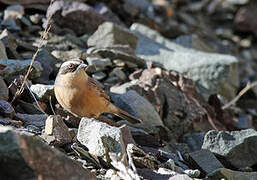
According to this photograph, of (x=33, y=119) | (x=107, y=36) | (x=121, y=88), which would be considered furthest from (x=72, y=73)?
(x=107, y=36)

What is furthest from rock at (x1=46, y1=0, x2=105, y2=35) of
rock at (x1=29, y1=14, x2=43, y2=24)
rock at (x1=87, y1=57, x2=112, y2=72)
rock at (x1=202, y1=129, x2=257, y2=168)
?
rock at (x1=202, y1=129, x2=257, y2=168)

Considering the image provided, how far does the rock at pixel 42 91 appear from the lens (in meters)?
6.20

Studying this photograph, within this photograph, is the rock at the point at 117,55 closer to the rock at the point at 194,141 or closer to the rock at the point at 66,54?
the rock at the point at 66,54

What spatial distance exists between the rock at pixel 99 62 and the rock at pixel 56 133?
8.88 feet

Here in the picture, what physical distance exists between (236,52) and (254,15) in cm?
108

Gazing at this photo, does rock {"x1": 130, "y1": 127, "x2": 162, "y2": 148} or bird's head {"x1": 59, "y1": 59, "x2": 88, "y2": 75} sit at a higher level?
bird's head {"x1": 59, "y1": 59, "x2": 88, "y2": 75}

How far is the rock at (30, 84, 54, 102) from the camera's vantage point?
620 cm

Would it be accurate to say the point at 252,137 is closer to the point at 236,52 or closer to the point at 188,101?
the point at 188,101

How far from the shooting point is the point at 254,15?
1300 cm

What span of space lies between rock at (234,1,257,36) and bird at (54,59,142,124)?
7.61 meters

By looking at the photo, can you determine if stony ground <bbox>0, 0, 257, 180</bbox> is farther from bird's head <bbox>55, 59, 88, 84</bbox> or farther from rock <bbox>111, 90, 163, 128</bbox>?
bird's head <bbox>55, 59, 88, 84</bbox>

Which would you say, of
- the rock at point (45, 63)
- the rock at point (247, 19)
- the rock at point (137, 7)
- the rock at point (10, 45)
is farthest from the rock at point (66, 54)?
the rock at point (247, 19)

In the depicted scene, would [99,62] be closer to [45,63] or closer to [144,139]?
[45,63]

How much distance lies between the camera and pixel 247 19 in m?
13.1
